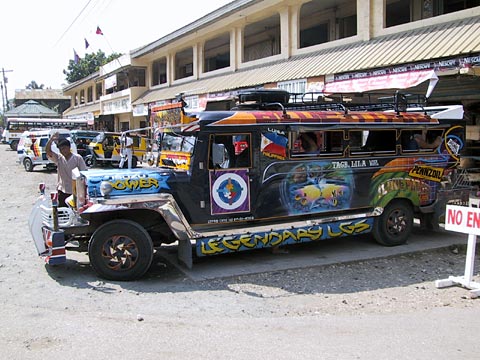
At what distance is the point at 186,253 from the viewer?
20.9 ft

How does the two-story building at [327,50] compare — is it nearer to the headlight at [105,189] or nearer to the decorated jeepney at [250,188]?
the decorated jeepney at [250,188]

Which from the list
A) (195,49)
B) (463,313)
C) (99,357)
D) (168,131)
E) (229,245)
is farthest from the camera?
(195,49)

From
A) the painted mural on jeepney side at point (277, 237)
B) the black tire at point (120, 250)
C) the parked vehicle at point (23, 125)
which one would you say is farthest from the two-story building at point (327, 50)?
the parked vehicle at point (23, 125)

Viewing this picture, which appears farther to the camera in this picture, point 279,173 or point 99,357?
point 279,173

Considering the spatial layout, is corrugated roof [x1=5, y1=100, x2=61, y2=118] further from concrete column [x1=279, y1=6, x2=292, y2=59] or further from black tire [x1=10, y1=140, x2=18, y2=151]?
concrete column [x1=279, y1=6, x2=292, y2=59]

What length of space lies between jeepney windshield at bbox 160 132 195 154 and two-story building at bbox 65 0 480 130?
5879 millimetres

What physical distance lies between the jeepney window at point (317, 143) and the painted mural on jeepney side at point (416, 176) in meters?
0.93

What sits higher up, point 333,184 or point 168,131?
point 168,131

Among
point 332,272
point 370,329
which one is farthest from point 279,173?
point 370,329

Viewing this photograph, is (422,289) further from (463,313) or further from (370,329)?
(370,329)

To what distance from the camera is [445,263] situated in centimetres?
726

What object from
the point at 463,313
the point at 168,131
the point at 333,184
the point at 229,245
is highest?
the point at 168,131

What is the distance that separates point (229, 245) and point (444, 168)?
4.51m

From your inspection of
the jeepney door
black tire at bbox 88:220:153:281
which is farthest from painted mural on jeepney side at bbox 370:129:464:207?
black tire at bbox 88:220:153:281
